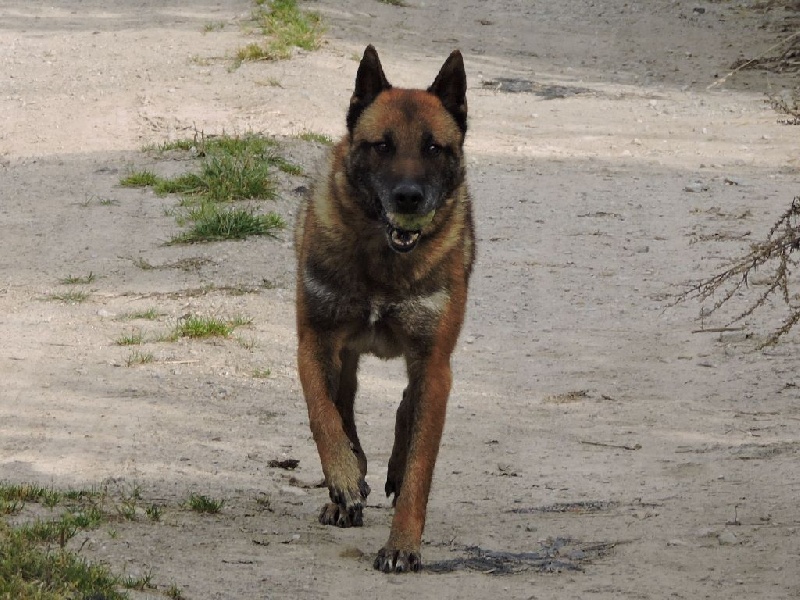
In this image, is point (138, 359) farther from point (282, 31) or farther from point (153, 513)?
point (282, 31)

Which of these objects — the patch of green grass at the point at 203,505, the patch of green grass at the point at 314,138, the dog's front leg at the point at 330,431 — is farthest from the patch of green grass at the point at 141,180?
the patch of green grass at the point at 203,505

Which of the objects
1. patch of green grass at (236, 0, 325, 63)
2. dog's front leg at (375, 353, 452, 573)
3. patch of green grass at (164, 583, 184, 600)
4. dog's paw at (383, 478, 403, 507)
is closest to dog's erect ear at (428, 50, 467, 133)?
dog's front leg at (375, 353, 452, 573)

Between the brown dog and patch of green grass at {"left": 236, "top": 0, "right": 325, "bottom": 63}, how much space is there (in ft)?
28.9

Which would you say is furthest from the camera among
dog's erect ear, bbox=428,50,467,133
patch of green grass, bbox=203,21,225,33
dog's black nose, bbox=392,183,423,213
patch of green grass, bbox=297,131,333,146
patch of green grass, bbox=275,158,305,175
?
patch of green grass, bbox=203,21,225,33

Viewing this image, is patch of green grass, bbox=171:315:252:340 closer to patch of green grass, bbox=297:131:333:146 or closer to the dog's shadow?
the dog's shadow

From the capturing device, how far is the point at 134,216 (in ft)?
34.4

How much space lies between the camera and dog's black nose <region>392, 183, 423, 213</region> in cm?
540

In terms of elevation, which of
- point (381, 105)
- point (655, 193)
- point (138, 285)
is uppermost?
point (381, 105)

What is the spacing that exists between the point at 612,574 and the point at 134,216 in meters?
6.33

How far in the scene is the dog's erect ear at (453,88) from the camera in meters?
5.90

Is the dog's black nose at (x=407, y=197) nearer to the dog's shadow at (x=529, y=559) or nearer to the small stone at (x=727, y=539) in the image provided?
the dog's shadow at (x=529, y=559)

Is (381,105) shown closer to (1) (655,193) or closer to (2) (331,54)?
(1) (655,193)

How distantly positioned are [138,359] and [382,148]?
9.25ft

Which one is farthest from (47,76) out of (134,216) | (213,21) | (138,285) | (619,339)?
(619,339)
